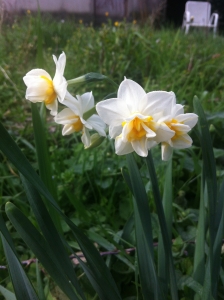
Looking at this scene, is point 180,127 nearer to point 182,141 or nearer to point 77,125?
point 182,141

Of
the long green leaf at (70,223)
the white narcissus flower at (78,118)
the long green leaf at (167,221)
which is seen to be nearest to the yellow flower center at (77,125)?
the white narcissus flower at (78,118)

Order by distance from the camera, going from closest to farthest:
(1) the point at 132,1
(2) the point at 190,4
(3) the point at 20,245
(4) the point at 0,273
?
(4) the point at 0,273 < (3) the point at 20,245 < (1) the point at 132,1 < (2) the point at 190,4

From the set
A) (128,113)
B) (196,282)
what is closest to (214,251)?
(196,282)

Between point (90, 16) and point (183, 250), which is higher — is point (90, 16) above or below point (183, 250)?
above

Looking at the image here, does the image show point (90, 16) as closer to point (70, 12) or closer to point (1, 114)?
point (70, 12)

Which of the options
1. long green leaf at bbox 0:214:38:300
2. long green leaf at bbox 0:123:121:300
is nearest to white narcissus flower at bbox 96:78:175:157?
long green leaf at bbox 0:123:121:300

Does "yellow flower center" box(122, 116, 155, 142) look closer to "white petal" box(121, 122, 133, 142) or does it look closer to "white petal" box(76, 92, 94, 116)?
"white petal" box(121, 122, 133, 142)

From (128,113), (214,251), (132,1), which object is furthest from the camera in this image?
(132,1)
